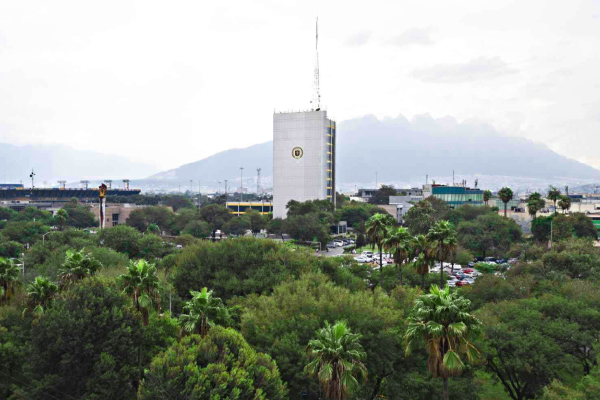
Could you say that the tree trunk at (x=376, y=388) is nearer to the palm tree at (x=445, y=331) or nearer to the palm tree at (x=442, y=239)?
the palm tree at (x=445, y=331)

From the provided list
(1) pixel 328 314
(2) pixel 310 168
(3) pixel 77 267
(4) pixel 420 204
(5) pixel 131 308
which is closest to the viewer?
(5) pixel 131 308

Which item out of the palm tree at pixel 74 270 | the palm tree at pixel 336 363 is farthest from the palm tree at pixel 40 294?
the palm tree at pixel 336 363

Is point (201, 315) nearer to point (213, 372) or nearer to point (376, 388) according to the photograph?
point (213, 372)

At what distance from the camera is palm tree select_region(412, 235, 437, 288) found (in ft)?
147

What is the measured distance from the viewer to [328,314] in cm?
2903

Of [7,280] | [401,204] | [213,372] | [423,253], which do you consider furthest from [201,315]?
[401,204]

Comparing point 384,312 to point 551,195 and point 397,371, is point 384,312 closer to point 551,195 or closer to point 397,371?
point 397,371

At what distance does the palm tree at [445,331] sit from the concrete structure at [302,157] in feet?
415

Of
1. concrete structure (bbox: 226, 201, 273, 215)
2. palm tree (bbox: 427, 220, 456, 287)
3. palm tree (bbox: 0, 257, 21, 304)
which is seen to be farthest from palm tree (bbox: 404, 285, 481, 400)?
concrete structure (bbox: 226, 201, 273, 215)

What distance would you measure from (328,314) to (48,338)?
50.3ft

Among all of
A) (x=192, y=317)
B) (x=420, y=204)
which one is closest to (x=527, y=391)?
(x=192, y=317)

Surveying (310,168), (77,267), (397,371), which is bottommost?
(397,371)

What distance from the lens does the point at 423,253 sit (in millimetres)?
46625

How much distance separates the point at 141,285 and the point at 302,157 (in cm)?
12248
